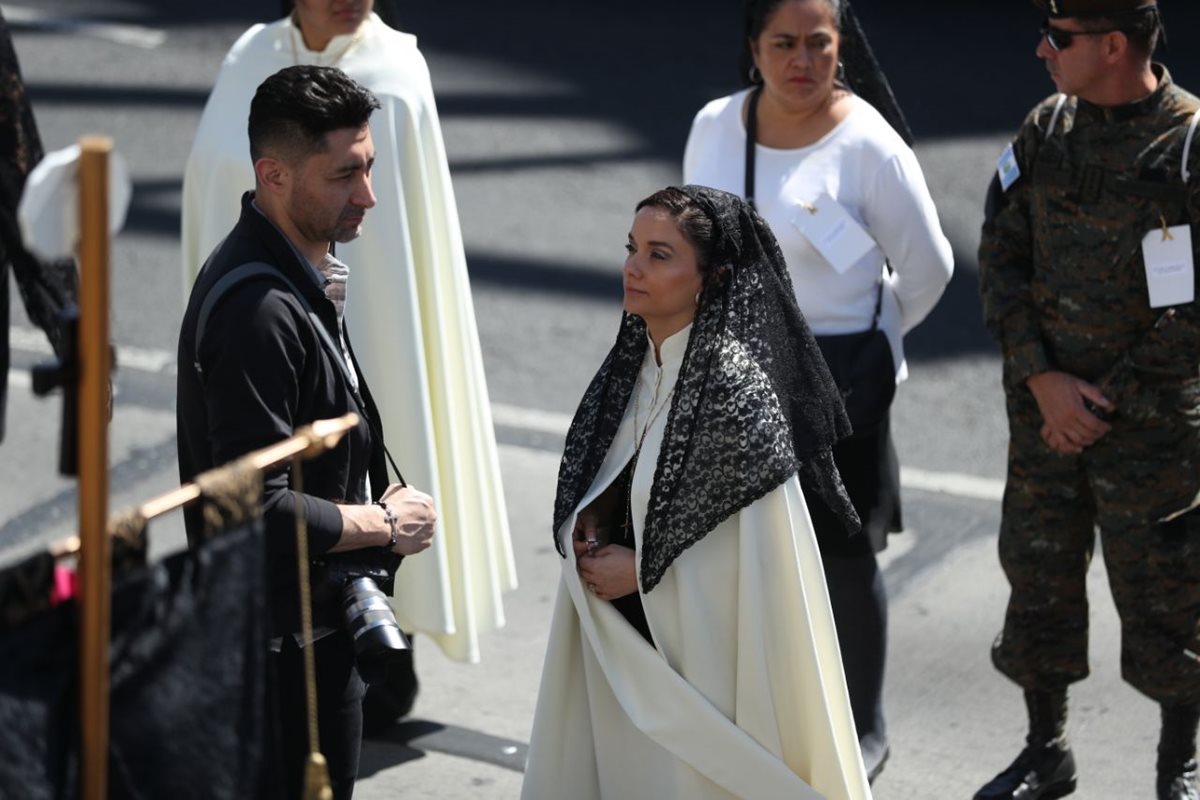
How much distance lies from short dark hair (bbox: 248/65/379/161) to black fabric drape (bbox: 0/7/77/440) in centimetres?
140

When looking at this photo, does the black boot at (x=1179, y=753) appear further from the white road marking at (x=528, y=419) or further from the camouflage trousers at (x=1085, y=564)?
the white road marking at (x=528, y=419)

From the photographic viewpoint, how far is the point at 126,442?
7.15 meters

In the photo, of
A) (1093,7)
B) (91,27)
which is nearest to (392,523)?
(1093,7)

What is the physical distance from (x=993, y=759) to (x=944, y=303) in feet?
12.5

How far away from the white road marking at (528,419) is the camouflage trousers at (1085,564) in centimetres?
142

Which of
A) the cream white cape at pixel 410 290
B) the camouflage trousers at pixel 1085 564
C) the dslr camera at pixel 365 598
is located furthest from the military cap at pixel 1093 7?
the dslr camera at pixel 365 598

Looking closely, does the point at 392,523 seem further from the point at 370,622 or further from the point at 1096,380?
the point at 1096,380

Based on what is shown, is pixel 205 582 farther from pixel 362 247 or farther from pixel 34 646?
pixel 362 247

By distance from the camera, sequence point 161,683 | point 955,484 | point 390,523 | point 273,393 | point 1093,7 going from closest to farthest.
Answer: point 161,683 → point 273,393 → point 390,523 → point 1093,7 → point 955,484

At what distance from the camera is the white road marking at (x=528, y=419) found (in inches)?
269

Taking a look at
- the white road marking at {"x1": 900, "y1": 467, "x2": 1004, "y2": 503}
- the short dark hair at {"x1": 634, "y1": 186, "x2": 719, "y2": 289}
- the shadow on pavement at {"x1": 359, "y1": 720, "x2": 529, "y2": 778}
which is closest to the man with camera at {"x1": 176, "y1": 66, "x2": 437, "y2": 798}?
the short dark hair at {"x1": 634, "y1": 186, "x2": 719, "y2": 289}

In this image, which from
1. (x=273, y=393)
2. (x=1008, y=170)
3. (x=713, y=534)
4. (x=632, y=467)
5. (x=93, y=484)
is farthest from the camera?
(x=1008, y=170)

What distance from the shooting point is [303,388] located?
11.4 ft

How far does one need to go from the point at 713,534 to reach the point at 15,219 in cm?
236
